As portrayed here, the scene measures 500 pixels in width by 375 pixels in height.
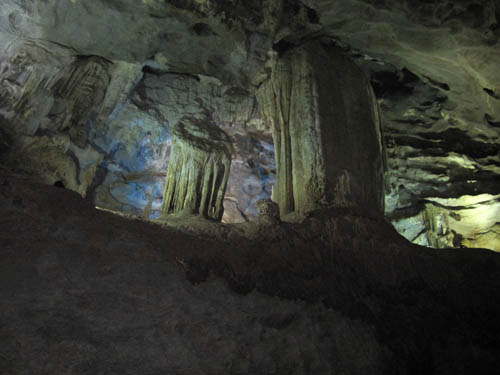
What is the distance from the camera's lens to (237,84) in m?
7.16

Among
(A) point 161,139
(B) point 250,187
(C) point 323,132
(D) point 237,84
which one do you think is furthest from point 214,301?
(B) point 250,187

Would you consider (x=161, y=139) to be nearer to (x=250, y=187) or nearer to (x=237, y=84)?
(x=237, y=84)

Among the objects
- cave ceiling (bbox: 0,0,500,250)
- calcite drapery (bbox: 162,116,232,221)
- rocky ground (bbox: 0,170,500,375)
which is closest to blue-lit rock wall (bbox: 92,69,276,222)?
cave ceiling (bbox: 0,0,500,250)

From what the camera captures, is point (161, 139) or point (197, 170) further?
point (161, 139)

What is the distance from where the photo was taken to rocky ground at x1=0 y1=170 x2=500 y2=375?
1785 mm

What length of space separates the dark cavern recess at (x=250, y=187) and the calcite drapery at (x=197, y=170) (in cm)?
4

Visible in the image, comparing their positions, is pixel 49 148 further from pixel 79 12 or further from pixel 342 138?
pixel 342 138

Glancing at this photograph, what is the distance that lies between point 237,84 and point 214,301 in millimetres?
5581

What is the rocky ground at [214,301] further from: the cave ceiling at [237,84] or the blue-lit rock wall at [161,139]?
the blue-lit rock wall at [161,139]

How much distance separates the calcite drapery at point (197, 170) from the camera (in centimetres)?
711

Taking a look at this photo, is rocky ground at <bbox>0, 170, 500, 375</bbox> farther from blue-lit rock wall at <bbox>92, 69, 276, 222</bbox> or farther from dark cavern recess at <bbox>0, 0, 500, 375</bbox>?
blue-lit rock wall at <bbox>92, 69, 276, 222</bbox>

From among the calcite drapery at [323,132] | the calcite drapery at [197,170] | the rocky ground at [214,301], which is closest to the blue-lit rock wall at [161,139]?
the calcite drapery at [197,170]

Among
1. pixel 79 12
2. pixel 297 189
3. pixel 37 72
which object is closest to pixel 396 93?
pixel 297 189

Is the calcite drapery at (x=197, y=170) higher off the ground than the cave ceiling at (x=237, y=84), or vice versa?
the cave ceiling at (x=237, y=84)
